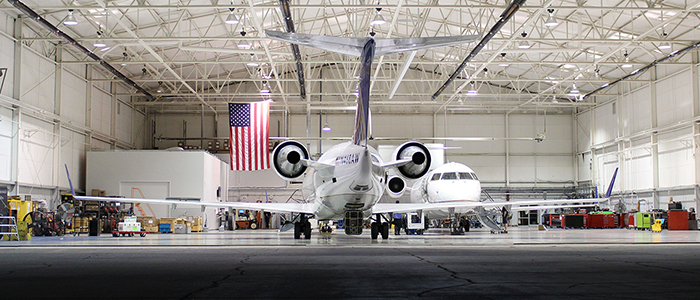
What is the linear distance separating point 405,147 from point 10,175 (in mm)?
21145

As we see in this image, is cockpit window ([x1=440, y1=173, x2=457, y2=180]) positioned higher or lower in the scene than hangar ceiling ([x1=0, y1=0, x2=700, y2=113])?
lower

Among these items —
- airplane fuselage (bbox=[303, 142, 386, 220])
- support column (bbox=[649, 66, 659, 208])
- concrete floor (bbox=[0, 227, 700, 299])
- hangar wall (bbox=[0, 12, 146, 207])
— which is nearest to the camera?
concrete floor (bbox=[0, 227, 700, 299])

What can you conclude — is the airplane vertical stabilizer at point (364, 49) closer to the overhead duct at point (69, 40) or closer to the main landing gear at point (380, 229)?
the main landing gear at point (380, 229)

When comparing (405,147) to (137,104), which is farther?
(137,104)

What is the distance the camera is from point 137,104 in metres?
44.8

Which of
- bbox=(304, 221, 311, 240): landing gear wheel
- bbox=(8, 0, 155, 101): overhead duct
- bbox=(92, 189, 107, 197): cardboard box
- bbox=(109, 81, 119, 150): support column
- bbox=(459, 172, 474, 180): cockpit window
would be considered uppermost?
bbox=(8, 0, 155, 101): overhead duct

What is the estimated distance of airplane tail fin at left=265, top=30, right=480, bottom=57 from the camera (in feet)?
42.9

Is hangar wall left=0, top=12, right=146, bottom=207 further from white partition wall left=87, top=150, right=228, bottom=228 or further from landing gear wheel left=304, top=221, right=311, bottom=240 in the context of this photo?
landing gear wheel left=304, top=221, right=311, bottom=240

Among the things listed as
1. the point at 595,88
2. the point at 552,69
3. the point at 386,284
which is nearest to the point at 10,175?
the point at 386,284

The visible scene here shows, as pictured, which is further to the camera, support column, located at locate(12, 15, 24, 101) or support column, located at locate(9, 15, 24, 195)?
support column, located at locate(12, 15, 24, 101)

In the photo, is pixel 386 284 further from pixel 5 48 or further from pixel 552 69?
pixel 552 69

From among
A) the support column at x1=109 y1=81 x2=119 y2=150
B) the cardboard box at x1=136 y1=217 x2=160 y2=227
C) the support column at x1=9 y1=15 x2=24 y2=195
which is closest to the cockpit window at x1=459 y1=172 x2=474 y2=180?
the cardboard box at x1=136 y1=217 x2=160 y2=227

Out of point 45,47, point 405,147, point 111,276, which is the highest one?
point 45,47

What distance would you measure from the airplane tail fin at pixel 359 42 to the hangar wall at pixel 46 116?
20.1 metres
